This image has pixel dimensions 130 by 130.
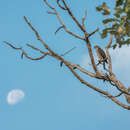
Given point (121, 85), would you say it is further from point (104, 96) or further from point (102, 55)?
point (102, 55)

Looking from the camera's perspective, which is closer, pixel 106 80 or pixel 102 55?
pixel 106 80

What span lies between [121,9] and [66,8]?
2242mm

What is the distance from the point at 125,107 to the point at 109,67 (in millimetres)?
1506

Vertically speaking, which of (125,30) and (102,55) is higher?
(102,55)

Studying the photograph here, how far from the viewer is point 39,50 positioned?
852 centimetres

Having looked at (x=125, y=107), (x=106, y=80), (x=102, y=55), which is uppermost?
(x=102, y=55)

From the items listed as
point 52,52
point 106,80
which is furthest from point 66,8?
point 106,80

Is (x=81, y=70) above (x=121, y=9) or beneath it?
beneath

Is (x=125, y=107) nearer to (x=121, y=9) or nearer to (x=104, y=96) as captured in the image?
(x=104, y=96)

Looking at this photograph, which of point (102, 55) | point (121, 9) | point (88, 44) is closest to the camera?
point (121, 9)

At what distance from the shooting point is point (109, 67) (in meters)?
8.90

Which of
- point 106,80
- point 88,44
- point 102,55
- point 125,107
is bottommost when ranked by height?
point 125,107

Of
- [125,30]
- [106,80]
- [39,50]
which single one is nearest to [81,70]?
[106,80]

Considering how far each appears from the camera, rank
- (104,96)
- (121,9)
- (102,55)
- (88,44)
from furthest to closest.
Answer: (102,55) < (104,96) < (88,44) < (121,9)
